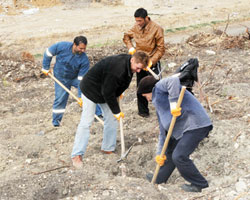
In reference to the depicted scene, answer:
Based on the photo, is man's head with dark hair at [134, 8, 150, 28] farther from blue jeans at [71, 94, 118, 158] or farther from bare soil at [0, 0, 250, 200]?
blue jeans at [71, 94, 118, 158]

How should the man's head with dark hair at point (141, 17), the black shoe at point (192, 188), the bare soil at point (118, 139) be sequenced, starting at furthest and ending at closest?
the man's head with dark hair at point (141, 17), the bare soil at point (118, 139), the black shoe at point (192, 188)

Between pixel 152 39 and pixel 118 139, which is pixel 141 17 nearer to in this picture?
pixel 152 39

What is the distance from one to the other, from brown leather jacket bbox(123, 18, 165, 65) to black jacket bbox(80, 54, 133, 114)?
1.34 m

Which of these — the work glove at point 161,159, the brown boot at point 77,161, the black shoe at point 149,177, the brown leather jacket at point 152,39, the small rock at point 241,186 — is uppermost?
the brown leather jacket at point 152,39

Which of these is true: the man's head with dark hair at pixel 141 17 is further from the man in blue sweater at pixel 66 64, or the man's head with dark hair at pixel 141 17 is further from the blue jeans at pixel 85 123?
the blue jeans at pixel 85 123

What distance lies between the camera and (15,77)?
771cm

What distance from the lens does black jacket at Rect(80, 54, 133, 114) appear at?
3.79 meters

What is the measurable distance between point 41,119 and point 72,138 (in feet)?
3.49

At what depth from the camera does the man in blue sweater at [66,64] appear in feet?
16.3

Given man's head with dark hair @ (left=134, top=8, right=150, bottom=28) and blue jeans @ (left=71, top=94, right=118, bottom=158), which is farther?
man's head with dark hair @ (left=134, top=8, right=150, bottom=28)

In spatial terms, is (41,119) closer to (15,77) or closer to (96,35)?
(15,77)

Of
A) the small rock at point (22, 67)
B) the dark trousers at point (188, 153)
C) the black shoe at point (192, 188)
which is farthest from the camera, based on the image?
the small rock at point (22, 67)

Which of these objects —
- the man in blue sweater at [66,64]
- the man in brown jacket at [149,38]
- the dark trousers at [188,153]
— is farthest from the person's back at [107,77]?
the man in brown jacket at [149,38]

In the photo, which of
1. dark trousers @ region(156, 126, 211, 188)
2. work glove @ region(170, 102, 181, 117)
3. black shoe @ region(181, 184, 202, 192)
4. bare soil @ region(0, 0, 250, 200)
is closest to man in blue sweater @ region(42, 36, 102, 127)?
bare soil @ region(0, 0, 250, 200)
